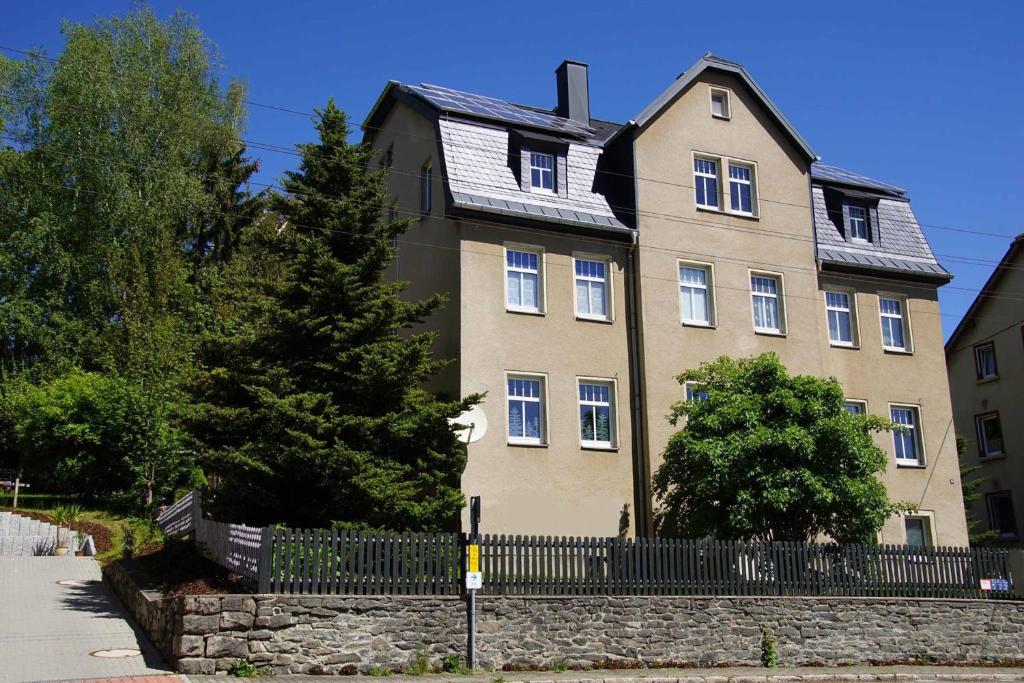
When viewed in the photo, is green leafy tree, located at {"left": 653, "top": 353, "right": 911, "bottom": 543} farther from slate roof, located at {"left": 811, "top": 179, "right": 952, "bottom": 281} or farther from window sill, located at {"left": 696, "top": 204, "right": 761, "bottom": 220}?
slate roof, located at {"left": 811, "top": 179, "right": 952, "bottom": 281}

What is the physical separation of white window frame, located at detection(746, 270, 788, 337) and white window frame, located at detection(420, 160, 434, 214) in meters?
8.07

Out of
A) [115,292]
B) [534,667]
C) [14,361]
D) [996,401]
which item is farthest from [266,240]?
[996,401]

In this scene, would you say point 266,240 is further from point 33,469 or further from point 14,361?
point 14,361

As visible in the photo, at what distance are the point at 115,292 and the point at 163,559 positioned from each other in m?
21.4

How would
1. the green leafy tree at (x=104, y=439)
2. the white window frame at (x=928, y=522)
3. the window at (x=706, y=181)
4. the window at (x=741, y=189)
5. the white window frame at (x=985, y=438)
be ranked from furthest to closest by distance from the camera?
the white window frame at (x=985, y=438) → the green leafy tree at (x=104, y=439) → the window at (x=741, y=189) → the white window frame at (x=928, y=522) → the window at (x=706, y=181)

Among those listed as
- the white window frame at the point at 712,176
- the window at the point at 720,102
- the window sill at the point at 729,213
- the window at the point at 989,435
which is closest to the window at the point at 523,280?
the window sill at the point at 729,213

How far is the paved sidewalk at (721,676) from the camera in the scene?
13.3 meters

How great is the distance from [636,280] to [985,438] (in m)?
19.7

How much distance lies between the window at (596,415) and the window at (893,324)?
A: 860 centimetres

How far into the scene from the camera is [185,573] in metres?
16.4

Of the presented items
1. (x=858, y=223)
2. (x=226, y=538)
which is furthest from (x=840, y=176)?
(x=226, y=538)

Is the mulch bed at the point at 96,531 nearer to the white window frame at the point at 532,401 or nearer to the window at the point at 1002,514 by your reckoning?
the white window frame at the point at 532,401

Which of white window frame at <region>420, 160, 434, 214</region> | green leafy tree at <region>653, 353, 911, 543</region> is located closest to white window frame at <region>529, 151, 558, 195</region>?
white window frame at <region>420, 160, 434, 214</region>

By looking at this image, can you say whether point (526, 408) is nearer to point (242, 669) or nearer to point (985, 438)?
point (242, 669)
